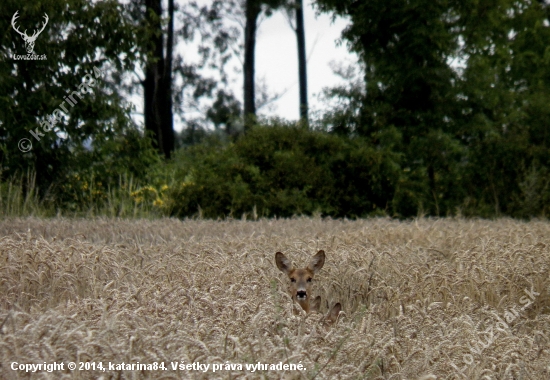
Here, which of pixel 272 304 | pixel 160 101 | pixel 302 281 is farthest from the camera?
pixel 160 101

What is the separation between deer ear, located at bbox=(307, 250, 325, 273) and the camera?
20.3 ft

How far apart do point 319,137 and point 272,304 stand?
12.9 metres

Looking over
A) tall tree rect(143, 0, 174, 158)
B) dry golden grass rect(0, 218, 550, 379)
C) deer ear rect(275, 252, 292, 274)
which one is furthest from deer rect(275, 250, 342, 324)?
tall tree rect(143, 0, 174, 158)

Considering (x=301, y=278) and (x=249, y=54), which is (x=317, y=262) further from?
(x=249, y=54)

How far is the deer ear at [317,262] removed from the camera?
6188mm

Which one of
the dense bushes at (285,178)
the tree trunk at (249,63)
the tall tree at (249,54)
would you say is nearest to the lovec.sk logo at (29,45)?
the dense bushes at (285,178)

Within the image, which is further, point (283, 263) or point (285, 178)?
point (285, 178)

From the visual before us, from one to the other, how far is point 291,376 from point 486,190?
54.9 feet

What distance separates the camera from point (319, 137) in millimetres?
17906

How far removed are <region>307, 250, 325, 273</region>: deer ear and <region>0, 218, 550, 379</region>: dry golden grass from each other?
0.17 meters

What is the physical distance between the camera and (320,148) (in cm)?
1791

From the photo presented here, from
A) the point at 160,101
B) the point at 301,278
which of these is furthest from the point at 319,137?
the point at 301,278

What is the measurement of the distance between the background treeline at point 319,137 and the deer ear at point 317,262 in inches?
306

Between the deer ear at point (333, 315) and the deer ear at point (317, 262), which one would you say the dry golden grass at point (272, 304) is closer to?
the deer ear at point (333, 315)
